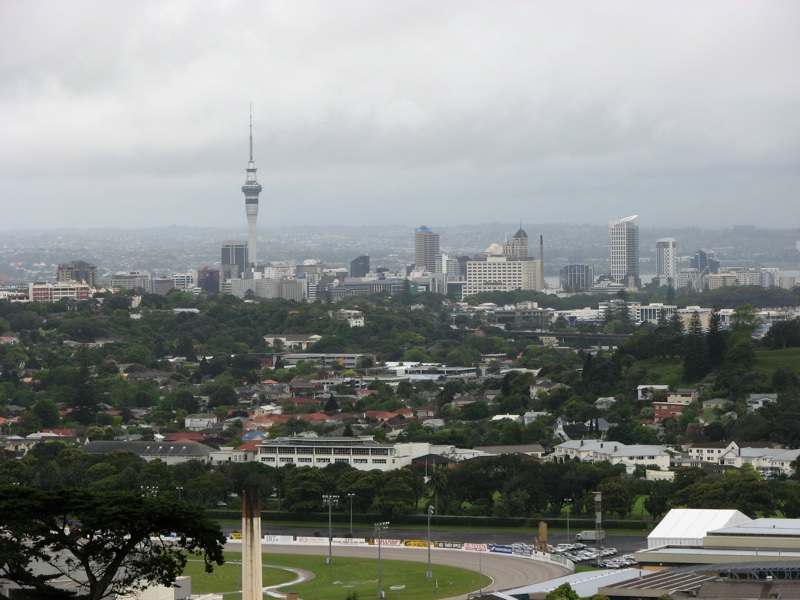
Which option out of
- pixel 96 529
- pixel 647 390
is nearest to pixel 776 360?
pixel 647 390

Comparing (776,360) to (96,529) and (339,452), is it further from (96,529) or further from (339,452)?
(96,529)

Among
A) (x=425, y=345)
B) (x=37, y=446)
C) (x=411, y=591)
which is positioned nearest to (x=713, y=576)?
(x=411, y=591)

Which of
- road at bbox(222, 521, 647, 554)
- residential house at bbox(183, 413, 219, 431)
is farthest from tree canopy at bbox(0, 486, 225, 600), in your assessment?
residential house at bbox(183, 413, 219, 431)

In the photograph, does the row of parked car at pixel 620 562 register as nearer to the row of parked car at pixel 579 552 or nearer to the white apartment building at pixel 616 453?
the row of parked car at pixel 579 552

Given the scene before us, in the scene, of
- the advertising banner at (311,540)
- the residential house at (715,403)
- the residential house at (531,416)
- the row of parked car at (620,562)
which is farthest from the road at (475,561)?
the residential house at (715,403)

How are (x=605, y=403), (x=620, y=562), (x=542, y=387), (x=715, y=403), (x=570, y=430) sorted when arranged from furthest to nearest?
(x=542, y=387) < (x=605, y=403) < (x=715, y=403) < (x=570, y=430) < (x=620, y=562)

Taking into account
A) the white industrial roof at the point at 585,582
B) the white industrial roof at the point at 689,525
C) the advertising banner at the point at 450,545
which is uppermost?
the white industrial roof at the point at 689,525

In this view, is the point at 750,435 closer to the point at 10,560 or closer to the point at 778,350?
the point at 778,350

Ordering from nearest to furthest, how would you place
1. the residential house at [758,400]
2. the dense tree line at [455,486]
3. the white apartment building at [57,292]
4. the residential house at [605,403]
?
the dense tree line at [455,486], the residential house at [758,400], the residential house at [605,403], the white apartment building at [57,292]
